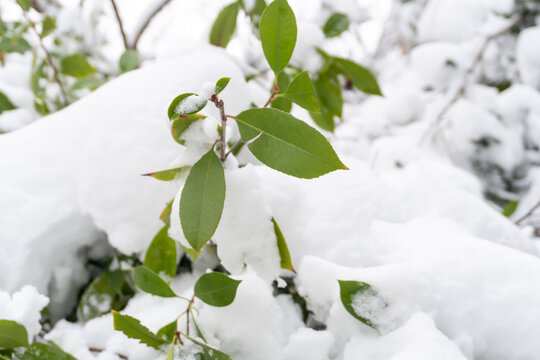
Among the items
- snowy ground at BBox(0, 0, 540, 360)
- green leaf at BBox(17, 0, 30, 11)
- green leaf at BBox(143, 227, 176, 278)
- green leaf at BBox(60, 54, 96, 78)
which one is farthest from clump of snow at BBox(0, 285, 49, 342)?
green leaf at BBox(60, 54, 96, 78)

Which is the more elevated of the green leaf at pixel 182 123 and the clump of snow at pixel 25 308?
the green leaf at pixel 182 123

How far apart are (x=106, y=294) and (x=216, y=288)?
23cm

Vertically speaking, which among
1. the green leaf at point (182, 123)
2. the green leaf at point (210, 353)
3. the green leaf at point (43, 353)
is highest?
the green leaf at point (182, 123)

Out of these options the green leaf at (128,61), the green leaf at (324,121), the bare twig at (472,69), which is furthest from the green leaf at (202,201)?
the bare twig at (472,69)

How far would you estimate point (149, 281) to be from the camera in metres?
0.36

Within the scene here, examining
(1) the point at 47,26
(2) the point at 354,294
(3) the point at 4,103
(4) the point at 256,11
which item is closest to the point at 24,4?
(1) the point at 47,26

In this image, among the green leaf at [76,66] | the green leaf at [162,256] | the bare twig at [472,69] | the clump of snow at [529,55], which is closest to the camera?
the green leaf at [162,256]

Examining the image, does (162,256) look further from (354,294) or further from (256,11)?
(256,11)

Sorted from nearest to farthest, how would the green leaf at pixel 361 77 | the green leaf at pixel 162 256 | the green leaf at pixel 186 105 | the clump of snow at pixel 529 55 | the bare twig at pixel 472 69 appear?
the green leaf at pixel 186 105 < the green leaf at pixel 162 256 < the green leaf at pixel 361 77 < the clump of snow at pixel 529 55 < the bare twig at pixel 472 69

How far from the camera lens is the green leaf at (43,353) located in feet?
1.07

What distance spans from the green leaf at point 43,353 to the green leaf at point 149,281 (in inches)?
3.7

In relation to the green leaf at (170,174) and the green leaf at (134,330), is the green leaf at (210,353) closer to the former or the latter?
the green leaf at (134,330)

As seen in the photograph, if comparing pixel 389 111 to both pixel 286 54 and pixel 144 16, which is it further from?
pixel 286 54

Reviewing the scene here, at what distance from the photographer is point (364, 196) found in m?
0.47
